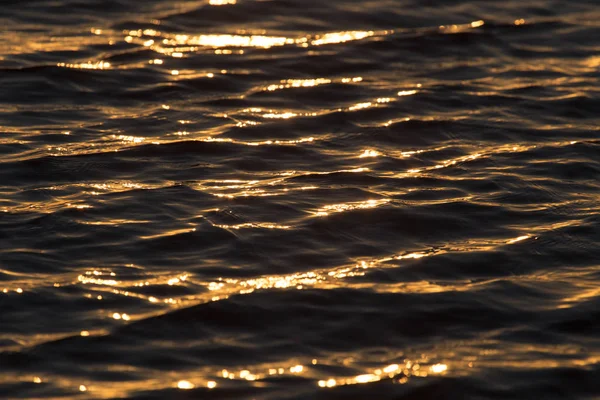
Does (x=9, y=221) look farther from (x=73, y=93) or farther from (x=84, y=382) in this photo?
(x=73, y=93)

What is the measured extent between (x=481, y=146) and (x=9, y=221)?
324cm

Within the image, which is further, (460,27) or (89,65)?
(460,27)

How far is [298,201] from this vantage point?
22.1 feet

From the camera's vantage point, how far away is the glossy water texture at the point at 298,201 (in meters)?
5.17

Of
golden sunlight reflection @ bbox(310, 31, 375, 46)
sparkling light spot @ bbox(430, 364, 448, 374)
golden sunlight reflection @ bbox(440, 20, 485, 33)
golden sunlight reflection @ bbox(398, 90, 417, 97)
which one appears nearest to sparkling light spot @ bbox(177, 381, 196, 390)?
sparkling light spot @ bbox(430, 364, 448, 374)

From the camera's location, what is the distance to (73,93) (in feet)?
27.3

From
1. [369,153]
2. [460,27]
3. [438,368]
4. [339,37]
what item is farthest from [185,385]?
[460,27]

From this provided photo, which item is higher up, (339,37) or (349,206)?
(339,37)

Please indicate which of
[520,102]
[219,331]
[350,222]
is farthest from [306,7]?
[219,331]

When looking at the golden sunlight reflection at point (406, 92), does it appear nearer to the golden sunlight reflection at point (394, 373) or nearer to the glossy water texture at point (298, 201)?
the glossy water texture at point (298, 201)

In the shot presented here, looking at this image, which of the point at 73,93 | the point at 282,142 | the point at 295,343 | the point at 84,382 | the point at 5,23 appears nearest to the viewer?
the point at 84,382

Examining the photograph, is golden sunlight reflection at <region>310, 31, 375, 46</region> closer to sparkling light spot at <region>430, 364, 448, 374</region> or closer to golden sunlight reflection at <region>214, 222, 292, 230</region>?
golden sunlight reflection at <region>214, 222, 292, 230</region>

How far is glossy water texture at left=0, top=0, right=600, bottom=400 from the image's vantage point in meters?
5.17

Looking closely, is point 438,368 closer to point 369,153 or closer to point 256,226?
point 256,226
